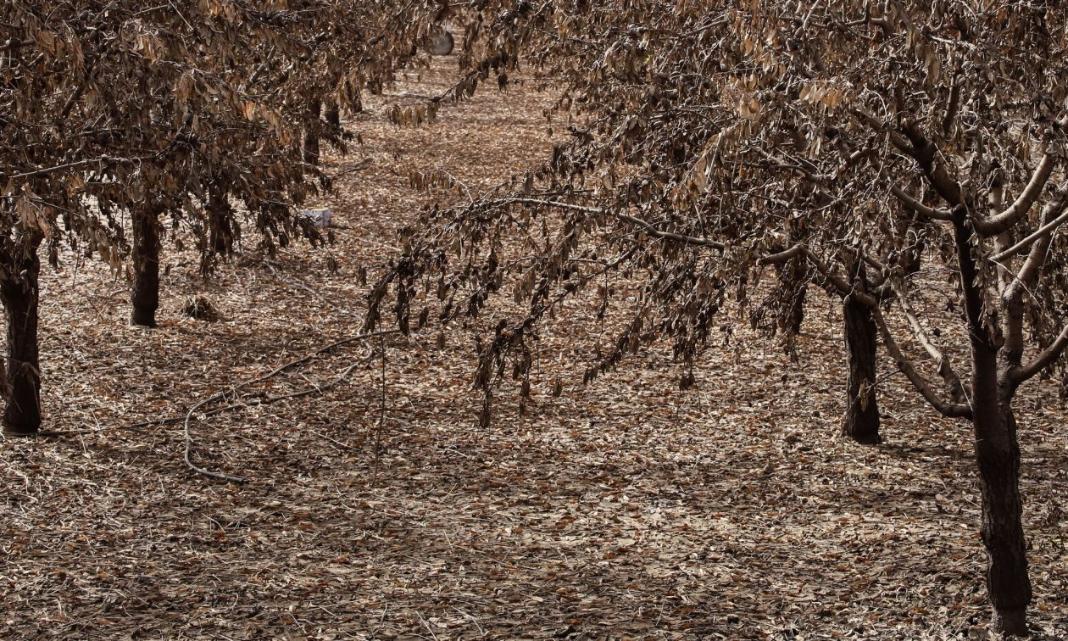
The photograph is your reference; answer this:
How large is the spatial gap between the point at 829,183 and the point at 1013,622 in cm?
258

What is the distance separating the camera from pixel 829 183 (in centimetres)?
635

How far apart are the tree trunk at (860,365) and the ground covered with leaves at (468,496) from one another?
31 cm

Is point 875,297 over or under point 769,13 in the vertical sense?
under

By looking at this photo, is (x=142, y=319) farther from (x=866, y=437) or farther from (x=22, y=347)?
(x=866, y=437)

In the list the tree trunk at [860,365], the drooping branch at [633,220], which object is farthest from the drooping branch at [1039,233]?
the tree trunk at [860,365]

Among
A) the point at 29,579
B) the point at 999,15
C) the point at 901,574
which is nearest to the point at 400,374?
the point at 29,579

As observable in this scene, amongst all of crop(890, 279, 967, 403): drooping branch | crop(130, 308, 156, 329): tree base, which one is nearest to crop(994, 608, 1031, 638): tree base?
crop(890, 279, 967, 403): drooping branch

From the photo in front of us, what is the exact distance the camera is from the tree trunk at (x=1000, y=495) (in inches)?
235

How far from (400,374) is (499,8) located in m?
6.14

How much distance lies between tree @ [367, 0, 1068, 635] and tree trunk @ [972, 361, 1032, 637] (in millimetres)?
12

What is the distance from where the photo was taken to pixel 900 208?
21.1 feet

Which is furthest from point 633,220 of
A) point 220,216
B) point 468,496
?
point 468,496

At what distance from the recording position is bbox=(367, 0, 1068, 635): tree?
4934 mm

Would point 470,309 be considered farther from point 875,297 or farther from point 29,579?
point 29,579
